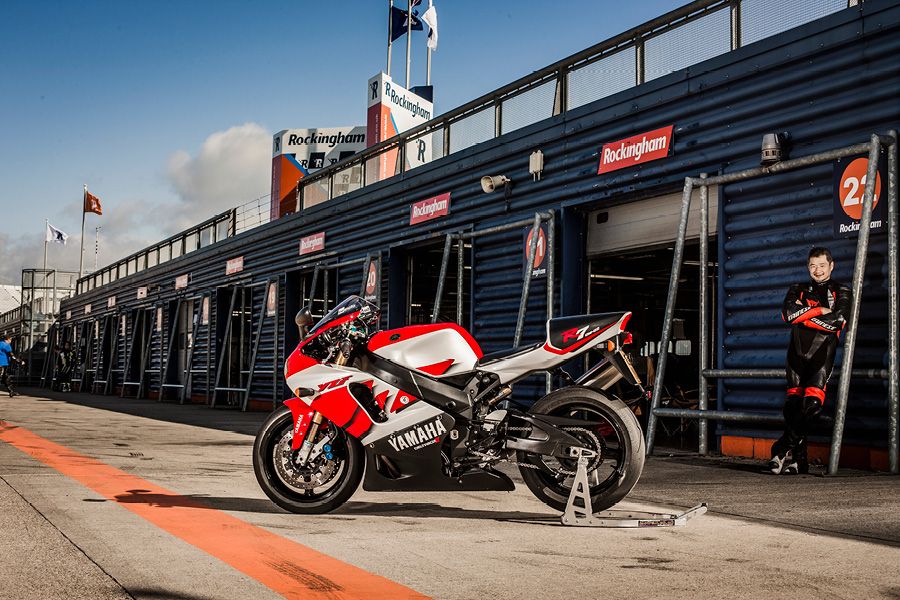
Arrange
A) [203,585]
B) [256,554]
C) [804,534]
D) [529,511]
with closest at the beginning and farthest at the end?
[203,585] → [256,554] → [804,534] → [529,511]

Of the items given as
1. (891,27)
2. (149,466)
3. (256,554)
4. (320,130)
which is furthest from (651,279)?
(320,130)

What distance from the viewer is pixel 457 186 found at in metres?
13.8

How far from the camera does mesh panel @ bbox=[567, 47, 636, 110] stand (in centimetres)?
1053

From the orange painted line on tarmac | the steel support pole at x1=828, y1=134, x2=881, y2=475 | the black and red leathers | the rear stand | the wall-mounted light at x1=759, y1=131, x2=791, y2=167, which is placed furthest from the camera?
the wall-mounted light at x1=759, y1=131, x2=791, y2=167

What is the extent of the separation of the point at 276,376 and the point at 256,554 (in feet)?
48.8

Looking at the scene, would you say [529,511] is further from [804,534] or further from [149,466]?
[149,466]

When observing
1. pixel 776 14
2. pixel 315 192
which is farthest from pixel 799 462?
pixel 315 192

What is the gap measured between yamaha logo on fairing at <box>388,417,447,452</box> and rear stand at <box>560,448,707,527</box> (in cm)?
76

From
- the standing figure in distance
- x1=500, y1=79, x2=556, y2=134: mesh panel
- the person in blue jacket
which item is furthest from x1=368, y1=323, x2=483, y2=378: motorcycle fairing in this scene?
the standing figure in distance

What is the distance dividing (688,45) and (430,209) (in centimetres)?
569

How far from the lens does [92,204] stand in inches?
1800

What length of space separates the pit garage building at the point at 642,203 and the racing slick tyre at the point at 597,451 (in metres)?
3.42

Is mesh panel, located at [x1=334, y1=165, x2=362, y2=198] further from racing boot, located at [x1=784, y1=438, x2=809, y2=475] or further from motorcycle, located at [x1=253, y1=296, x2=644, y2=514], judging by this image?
motorcycle, located at [x1=253, y1=296, x2=644, y2=514]

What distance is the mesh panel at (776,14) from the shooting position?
8.29 meters
